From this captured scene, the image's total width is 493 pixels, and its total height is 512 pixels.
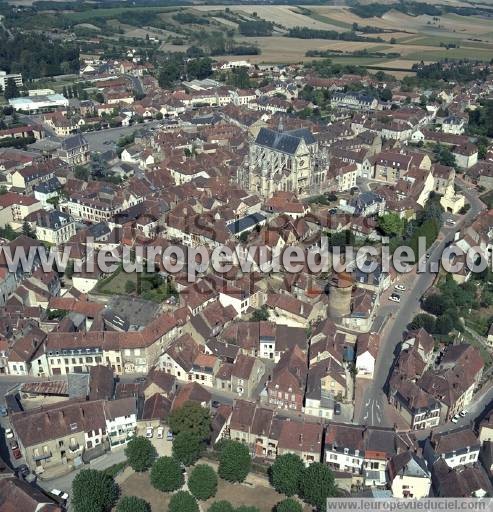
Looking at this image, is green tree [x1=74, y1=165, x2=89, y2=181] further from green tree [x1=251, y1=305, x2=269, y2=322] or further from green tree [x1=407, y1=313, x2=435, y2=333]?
green tree [x1=407, y1=313, x2=435, y2=333]

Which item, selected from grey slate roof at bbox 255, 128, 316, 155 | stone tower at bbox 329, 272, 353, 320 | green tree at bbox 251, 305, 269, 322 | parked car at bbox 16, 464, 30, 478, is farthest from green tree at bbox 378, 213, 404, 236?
parked car at bbox 16, 464, 30, 478

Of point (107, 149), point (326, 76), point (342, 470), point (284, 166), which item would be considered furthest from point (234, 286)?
point (326, 76)

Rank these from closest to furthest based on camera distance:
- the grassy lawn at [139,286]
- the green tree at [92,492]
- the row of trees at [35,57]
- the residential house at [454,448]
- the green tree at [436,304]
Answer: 1. the green tree at [92,492]
2. the residential house at [454,448]
3. the green tree at [436,304]
4. the grassy lawn at [139,286]
5. the row of trees at [35,57]

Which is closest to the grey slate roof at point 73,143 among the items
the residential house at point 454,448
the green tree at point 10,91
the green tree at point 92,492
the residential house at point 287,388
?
the green tree at point 10,91

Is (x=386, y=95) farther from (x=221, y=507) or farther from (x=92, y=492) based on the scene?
(x=92, y=492)

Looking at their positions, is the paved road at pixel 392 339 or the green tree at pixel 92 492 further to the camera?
the paved road at pixel 392 339

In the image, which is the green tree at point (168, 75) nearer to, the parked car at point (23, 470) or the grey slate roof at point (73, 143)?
the grey slate roof at point (73, 143)
